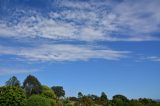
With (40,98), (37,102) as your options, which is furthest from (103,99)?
(37,102)

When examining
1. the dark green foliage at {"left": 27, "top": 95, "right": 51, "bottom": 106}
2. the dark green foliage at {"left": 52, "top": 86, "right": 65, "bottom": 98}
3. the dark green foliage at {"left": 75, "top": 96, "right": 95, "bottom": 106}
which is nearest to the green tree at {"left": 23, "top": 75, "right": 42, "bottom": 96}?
the dark green foliage at {"left": 52, "top": 86, "right": 65, "bottom": 98}

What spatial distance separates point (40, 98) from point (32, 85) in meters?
37.9

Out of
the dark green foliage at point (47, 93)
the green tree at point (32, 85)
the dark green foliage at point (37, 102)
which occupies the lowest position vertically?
the dark green foliage at point (37, 102)

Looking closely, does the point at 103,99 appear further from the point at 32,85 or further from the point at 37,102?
the point at 37,102

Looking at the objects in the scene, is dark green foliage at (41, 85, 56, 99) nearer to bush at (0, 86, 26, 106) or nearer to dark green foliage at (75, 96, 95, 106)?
dark green foliage at (75, 96, 95, 106)

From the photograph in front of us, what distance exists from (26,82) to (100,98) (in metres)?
29.8

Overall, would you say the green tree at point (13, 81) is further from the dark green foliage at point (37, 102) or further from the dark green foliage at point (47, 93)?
the dark green foliage at point (37, 102)

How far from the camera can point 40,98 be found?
93.6 meters

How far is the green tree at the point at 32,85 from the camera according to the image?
128 meters

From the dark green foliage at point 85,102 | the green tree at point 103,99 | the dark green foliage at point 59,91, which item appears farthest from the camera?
the dark green foliage at point 59,91

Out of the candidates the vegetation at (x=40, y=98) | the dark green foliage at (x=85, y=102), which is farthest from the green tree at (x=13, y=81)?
the dark green foliage at (x=85, y=102)

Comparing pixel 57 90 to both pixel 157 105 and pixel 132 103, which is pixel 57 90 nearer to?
pixel 132 103

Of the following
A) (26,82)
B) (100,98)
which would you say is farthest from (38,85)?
(100,98)

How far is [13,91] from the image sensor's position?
9269 cm
